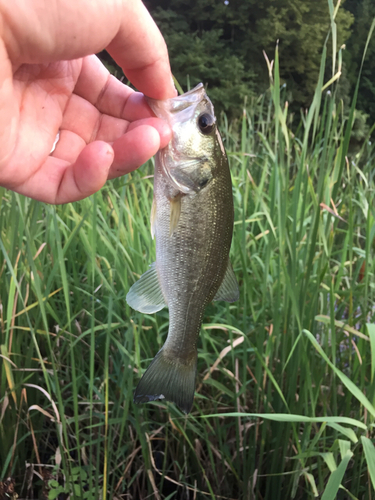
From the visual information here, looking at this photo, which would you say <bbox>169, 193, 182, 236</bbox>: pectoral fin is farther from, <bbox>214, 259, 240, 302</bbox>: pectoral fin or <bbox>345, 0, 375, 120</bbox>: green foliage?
<bbox>345, 0, 375, 120</bbox>: green foliage

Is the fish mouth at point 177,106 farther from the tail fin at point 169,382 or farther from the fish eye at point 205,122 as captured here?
A: the tail fin at point 169,382

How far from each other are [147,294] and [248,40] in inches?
636

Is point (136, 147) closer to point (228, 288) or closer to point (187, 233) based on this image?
point (187, 233)

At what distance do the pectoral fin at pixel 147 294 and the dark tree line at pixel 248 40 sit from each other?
488 inches

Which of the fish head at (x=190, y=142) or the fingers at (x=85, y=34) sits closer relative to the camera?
the fingers at (x=85, y=34)

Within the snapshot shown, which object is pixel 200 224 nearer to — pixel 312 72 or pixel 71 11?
pixel 71 11

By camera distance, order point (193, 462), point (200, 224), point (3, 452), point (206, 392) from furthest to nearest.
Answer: point (206, 392) < point (193, 462) < point (3, 452) < point (200, 224)

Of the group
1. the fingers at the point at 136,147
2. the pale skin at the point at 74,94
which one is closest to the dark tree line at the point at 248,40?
the pale skin at the point at 74,94

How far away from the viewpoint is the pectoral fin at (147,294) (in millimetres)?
969

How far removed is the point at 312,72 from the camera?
50.6ft

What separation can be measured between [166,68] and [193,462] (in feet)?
4.35

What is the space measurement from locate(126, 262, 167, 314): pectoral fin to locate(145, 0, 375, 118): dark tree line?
12.4 metres

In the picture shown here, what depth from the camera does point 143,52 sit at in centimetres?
94

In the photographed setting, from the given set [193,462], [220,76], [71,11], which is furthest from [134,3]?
[220,76]
